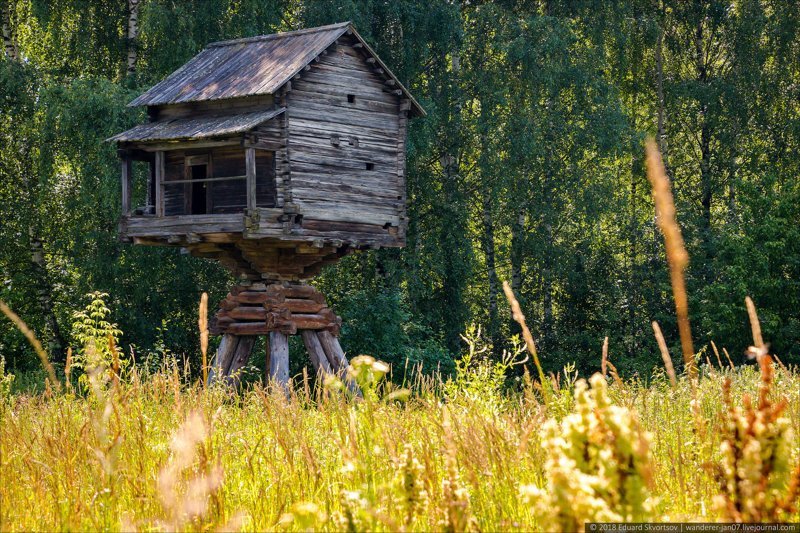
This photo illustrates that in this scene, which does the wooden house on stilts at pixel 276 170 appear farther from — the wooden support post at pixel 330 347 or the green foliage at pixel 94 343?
the green foliage at pixel 94 343

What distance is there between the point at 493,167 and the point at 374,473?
20.3 metres

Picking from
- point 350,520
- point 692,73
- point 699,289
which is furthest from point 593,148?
point 350,520

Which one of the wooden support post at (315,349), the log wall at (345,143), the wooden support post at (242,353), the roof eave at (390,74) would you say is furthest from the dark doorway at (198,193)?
the roof eave at (390,74)

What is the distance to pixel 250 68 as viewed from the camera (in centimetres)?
1712

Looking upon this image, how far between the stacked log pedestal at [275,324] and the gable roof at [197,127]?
2897mm

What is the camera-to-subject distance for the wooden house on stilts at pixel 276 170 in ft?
52.5

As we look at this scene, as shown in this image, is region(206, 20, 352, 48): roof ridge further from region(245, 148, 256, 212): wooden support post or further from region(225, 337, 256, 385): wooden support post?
region(225, 337, 256, 385): wooden support post

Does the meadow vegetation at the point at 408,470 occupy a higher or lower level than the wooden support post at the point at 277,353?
higher

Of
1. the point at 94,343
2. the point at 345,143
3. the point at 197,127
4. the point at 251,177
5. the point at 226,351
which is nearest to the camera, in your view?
the point at 94,343

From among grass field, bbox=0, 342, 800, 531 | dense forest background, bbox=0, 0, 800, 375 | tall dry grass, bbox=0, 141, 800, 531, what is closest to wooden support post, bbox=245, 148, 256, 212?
dense forest background, bbox=0, 0, 800, 375

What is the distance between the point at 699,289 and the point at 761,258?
230 centimetres

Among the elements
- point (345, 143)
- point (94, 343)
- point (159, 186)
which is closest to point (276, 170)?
point (345, 143)

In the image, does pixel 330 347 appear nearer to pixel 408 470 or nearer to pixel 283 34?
pixel 283 34

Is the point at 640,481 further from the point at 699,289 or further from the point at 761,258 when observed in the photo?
the point at 699,289
